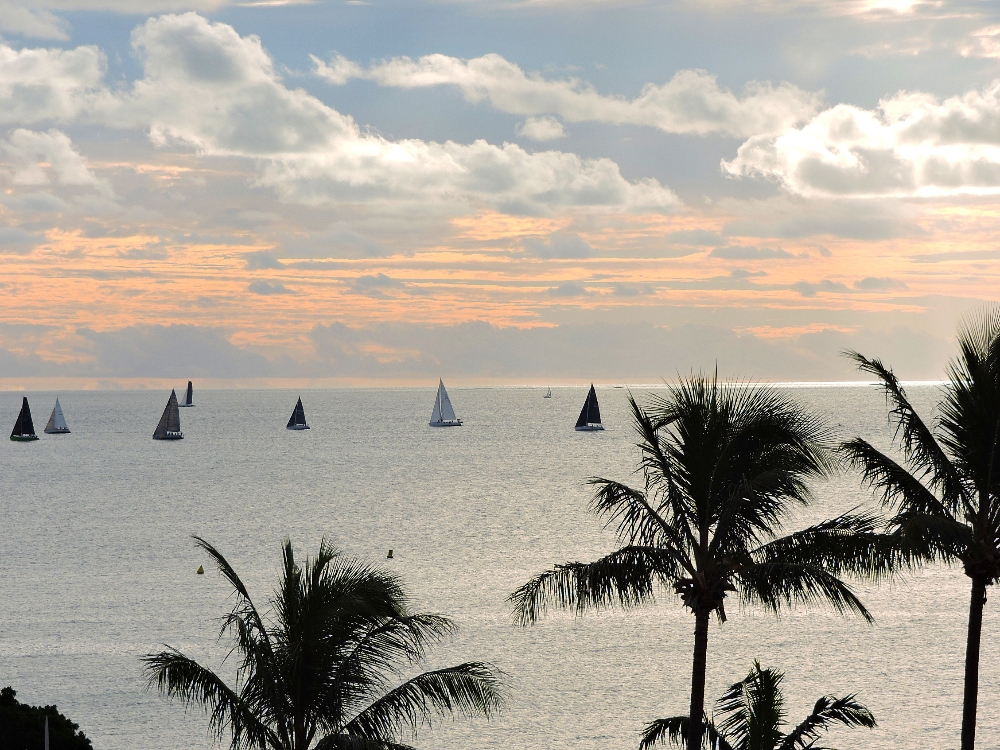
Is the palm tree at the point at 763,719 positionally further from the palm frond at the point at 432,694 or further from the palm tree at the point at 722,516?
the palm frond at the point at 432,694

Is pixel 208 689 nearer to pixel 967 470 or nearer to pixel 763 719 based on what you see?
pixel 763 719

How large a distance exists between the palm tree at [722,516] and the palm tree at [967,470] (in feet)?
3.95

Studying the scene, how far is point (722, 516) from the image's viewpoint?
19.9 m

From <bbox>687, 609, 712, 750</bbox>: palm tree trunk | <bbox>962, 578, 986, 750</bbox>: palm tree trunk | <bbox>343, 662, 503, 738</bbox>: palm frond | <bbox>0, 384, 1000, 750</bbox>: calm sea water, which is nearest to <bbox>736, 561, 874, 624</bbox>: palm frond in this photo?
<bbox>687, 609, 712, 750</bbox>: palm tree trunk

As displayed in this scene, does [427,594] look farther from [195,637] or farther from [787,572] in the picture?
[787,572]

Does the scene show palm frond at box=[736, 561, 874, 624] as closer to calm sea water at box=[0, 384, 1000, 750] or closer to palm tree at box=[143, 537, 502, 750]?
palm tree at box=[143, 537, 502, 750]

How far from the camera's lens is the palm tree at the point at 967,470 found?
2014 centimetres

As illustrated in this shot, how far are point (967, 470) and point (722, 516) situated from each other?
A: 5120mm

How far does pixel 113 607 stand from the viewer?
7369 centimetres

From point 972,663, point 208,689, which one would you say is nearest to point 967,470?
point 972,663

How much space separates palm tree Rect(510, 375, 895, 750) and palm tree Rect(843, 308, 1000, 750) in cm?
120

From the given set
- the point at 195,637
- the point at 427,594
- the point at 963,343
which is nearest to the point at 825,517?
the point at 427,594

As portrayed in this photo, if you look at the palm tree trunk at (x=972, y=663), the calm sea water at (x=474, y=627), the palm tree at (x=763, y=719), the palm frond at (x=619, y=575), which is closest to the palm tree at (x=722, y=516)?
the palm frond at (x=619, y=575)

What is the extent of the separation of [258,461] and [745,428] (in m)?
187
